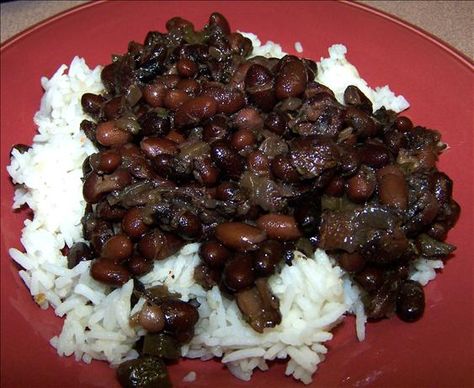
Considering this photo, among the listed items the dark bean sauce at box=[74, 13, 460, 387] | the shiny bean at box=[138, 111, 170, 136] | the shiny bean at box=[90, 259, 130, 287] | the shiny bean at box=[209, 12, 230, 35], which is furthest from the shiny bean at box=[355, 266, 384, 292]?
the shiny bean at box=[209, 12, 230, 35]

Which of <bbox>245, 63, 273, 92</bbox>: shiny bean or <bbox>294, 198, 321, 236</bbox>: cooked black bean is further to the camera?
<bbox>245, 63, 273, 92</bbox>: shiny bean

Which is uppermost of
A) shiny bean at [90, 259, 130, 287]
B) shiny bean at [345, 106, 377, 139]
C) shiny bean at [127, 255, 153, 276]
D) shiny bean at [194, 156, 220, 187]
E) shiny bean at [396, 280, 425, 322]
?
shiny bean at [345, 106, 377, 139]

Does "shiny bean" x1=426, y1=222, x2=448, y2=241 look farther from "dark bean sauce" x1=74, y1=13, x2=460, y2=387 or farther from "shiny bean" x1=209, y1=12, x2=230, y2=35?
"shiny bean" x1=209, y1=12, x2=230, y2=35

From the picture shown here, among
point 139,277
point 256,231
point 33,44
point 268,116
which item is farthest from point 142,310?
point 33,44

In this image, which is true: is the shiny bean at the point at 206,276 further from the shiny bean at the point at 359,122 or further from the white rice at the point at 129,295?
the shiny bean at the point at 359,122

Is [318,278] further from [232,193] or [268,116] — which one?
[268,116]
